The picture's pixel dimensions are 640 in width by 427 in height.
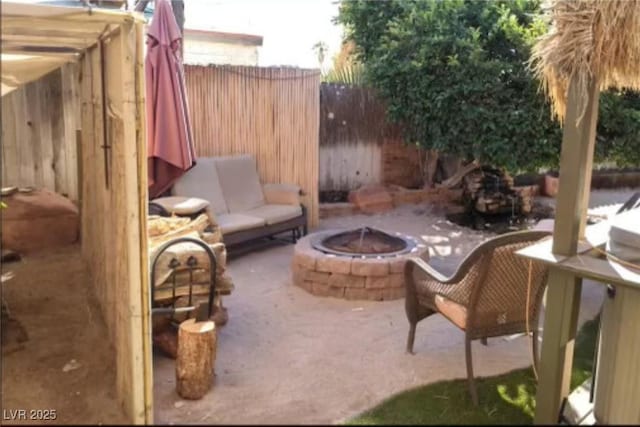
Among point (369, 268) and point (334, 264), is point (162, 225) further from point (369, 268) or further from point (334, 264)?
point (369, 268)

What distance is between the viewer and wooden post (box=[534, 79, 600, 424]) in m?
2.72

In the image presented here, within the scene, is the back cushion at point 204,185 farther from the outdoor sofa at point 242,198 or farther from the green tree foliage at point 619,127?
the green tree foliage at point 619,127

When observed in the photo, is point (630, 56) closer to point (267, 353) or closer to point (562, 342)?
point (562, 342)

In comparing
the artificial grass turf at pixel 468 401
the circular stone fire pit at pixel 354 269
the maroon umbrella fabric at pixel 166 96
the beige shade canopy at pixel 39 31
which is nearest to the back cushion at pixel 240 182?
the maroon umbrella fabric at pixel 166 96

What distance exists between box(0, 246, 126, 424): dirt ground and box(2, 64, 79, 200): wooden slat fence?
33.5 inches

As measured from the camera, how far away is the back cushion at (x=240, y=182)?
22.0ft

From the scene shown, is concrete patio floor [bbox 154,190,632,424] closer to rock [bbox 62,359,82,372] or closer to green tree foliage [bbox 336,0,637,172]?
rock [bbox 62,359,82,372]

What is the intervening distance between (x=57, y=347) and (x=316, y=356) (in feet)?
5.69

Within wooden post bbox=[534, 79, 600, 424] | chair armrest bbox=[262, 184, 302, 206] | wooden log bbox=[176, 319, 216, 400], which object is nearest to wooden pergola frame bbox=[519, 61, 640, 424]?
wooden post bbox=[534, 79, 600, 424]

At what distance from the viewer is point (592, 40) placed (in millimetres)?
2648

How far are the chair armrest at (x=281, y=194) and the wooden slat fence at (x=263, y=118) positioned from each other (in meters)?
0.37

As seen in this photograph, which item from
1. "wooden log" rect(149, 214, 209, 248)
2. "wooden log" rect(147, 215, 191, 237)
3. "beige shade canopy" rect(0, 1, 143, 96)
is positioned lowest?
"wooden log" rect(149, 214, 209, 248)

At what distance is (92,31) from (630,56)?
253 centimetres

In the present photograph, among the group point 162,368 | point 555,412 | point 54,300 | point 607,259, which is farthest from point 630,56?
point 54,300
